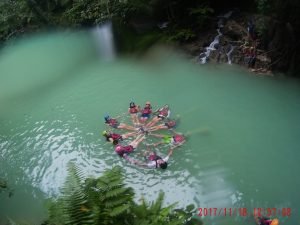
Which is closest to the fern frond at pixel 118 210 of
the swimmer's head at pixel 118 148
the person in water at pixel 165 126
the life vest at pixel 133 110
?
Answer: the swimmer's head at pixel 118 148

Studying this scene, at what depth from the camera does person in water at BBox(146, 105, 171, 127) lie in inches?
421

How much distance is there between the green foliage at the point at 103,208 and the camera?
4322 mm

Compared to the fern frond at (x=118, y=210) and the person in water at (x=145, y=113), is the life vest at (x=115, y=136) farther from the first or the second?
the fern frond at (x=118, y=210)

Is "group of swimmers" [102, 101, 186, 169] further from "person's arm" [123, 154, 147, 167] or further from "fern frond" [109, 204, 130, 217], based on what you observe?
"fern frond" [109, 204, 130, 217]

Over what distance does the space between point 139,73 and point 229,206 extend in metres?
7.42

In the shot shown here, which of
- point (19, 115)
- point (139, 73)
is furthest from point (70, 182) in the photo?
point (139, 73)

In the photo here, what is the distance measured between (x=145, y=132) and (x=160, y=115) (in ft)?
2.56

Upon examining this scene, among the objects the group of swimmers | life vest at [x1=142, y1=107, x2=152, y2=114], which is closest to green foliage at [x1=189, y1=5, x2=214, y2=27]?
the group of swimmers

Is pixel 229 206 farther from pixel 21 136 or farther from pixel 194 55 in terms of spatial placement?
pixel 194 55

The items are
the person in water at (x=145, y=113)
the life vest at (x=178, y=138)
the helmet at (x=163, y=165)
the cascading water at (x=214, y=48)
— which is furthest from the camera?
the cascading water at (x=214, y=48)

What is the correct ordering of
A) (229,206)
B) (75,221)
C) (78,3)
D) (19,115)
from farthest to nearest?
(78,3) < (19,115) < (229,206) < (75,221)

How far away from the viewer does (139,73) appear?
14055 millimetres

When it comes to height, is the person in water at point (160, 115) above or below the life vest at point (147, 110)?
below
